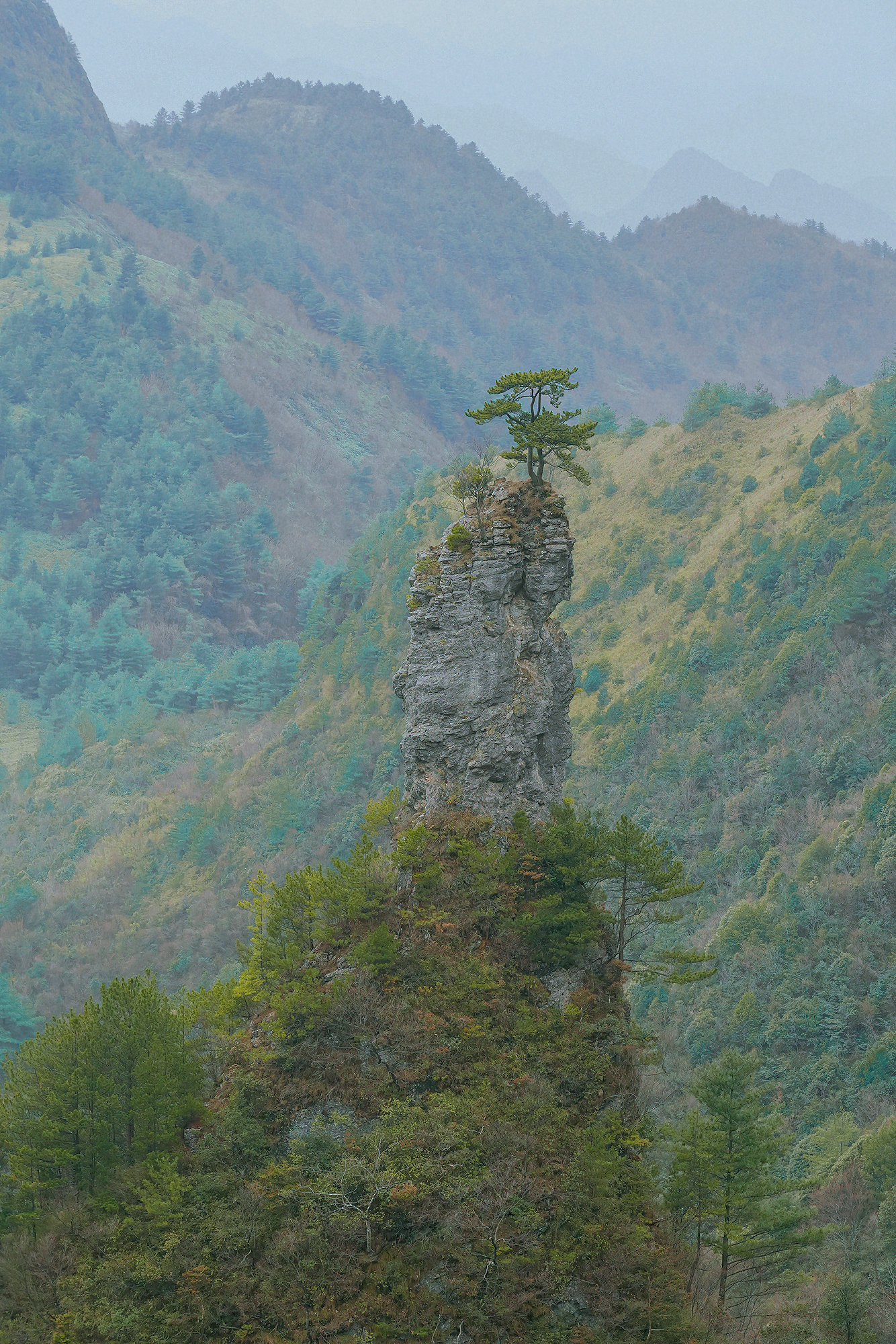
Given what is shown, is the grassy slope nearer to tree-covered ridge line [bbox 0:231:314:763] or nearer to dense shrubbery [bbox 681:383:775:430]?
dense shrubbery [bbox 681:383:775:430]

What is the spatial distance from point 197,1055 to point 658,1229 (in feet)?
39.1

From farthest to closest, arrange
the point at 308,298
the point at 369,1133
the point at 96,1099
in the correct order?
the point at 308,298 → the point at 96,1099 → the point at 369,1133

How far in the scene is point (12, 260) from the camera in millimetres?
157375

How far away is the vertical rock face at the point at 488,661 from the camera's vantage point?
32.9 m

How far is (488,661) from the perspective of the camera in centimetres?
3353

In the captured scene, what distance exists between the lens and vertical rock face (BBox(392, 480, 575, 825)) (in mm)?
32875

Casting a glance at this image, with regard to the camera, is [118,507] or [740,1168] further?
[118,507]

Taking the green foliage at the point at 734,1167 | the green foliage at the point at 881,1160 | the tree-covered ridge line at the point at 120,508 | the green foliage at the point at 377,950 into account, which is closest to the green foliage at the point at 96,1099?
the green foliage at the point at 377,950

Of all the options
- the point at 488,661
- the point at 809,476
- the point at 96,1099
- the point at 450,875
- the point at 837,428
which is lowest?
the point at 96,1099

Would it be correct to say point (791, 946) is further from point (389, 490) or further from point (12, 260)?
point (12, 260)

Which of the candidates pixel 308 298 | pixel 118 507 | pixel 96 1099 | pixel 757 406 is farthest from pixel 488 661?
pixel 308 298

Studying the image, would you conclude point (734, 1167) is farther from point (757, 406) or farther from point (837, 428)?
point (757, 406)

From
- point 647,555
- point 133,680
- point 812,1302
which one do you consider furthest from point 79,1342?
point 133,680

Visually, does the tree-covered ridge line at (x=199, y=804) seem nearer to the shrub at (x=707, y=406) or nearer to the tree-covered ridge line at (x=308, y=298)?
the shrub at (x=707, y=406)
